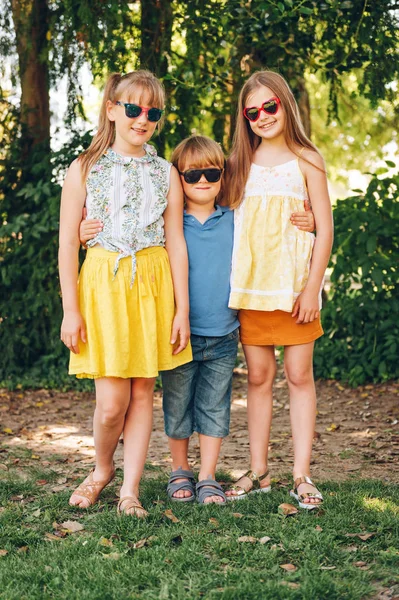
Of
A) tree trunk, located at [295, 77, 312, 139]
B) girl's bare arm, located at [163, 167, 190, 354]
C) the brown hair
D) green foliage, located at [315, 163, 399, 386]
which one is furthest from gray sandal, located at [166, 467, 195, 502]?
tree trunk, located at [295, 77, 312, 139]

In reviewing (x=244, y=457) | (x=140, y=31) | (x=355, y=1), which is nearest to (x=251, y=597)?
(x=244, y=457)

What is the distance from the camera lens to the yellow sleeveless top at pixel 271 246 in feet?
11.7

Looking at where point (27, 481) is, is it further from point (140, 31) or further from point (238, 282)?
point (140, 31)

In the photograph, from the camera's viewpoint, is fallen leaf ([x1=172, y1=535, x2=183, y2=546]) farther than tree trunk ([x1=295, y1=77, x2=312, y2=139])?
No

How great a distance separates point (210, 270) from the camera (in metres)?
3.62

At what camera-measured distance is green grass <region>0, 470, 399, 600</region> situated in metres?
2.72

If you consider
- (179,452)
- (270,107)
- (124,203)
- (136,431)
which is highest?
(270,107)

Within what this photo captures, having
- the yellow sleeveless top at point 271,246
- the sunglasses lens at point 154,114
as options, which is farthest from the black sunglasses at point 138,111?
the yellow sleeveless top at point 271,246

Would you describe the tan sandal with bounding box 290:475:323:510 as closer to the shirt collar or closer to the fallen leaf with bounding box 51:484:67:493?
the fallen leaf with bounding box 51:484:67:493

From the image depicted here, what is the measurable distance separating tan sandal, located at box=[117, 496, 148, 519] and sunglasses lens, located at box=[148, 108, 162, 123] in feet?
5.57

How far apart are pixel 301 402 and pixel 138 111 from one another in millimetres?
1563

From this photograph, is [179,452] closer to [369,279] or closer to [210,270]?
[210,270]

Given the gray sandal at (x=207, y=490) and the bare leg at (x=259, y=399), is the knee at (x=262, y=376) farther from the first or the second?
the gray sandal at (x=207, y=490)

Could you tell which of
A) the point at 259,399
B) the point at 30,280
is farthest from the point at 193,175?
the point at 30,280
